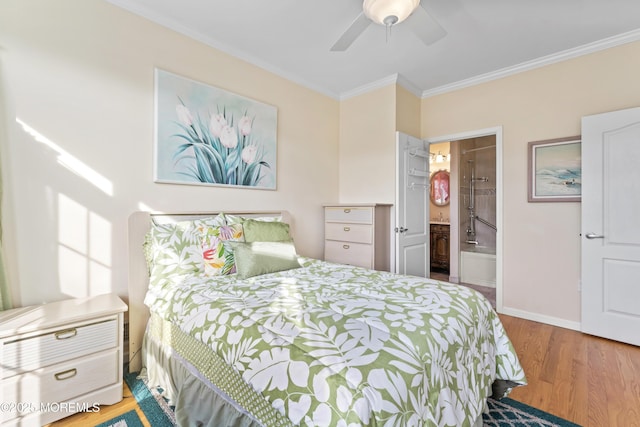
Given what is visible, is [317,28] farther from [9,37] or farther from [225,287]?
[225,287]

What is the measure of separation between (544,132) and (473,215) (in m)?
Result: 2.26

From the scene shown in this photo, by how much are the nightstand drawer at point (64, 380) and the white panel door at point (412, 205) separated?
260 centimetres

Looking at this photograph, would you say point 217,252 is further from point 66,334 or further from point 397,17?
point 397,17

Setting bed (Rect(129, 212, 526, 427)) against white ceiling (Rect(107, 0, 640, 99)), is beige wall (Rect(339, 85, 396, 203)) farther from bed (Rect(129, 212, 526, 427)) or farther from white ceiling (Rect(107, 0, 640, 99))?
bed (Rect(129, 212, 526, 427))

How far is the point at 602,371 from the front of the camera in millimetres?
2080

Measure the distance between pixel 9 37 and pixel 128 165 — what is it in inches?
35.4

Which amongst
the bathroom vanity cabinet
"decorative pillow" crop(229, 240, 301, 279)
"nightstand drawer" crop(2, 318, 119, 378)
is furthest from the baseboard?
"nightstand drawer" crop(2, 318, 119, 378)

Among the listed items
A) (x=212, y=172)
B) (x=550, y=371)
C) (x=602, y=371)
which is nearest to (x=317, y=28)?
(x=212, y=172)

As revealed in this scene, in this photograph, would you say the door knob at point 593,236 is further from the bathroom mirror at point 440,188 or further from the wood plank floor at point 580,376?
the bathroom mirror at point 440,188

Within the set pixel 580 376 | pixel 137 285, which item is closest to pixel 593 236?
pixel 580 376

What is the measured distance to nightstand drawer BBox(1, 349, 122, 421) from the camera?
1.42 meters

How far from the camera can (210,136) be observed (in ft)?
8.39

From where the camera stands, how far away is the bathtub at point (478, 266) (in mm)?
4387

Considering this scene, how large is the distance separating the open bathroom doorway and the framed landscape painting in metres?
1.51
